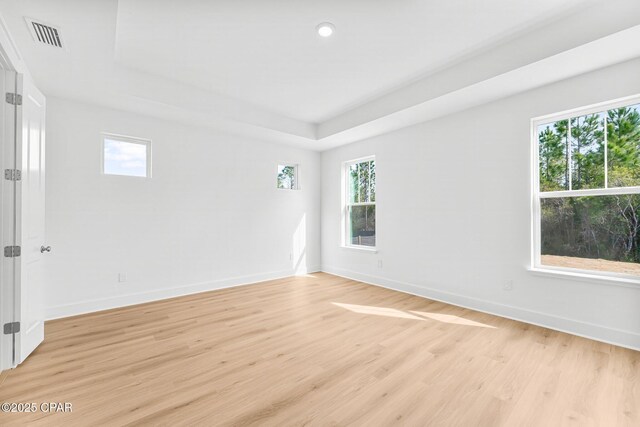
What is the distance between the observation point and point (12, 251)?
88.9 inches

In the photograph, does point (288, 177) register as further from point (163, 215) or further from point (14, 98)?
point (14, 98)

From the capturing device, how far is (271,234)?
5363mm

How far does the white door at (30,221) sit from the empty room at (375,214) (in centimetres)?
3

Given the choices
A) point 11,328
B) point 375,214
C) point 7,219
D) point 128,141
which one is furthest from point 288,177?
point 11,328

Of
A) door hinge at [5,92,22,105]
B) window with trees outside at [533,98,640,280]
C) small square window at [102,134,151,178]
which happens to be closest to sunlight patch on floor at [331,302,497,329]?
window with trees outside at [533,98,640,280]

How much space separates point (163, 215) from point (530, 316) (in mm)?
4909

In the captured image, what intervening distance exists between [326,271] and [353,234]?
3.43 feet

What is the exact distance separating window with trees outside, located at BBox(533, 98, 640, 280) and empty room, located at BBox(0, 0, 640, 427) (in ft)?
0.06

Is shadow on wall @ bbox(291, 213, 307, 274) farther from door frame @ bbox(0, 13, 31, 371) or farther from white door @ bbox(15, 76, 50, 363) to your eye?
door frame @ bbox(0, 13, 31, 371)

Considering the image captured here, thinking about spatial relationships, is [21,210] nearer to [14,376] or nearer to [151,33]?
[14,376]

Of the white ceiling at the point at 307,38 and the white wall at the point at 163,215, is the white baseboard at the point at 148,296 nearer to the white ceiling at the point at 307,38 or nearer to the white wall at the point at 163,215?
the white wall at the point at 163,215

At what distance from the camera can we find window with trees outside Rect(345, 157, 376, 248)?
518 cm

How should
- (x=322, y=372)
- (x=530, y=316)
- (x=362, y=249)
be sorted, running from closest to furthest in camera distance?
(x=322, y=372) → (x=530, y=316) → (x=362, y=249)

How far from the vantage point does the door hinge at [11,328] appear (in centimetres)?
224
